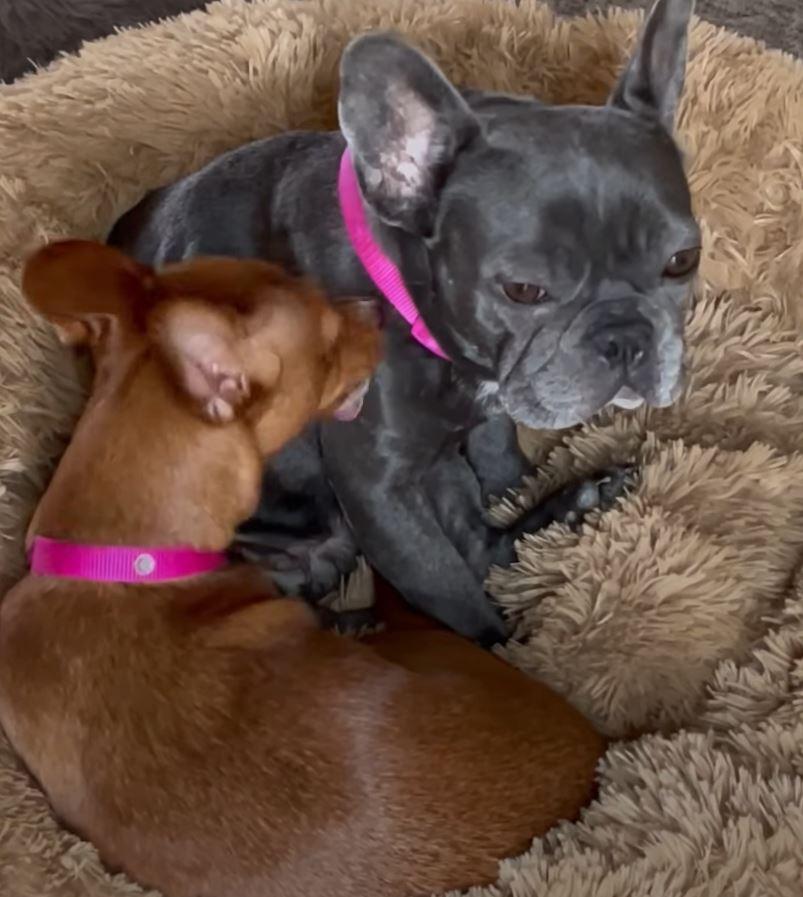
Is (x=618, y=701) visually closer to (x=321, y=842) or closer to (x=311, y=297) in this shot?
(x=321, y=842)

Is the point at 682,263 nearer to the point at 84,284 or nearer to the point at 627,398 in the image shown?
the point at 627,398

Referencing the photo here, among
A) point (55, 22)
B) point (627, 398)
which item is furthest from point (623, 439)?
point (55, 22)

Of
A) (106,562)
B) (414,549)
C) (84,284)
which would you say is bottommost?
(414,549)

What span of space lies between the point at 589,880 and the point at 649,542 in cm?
46

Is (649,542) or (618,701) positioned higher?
(649,542)

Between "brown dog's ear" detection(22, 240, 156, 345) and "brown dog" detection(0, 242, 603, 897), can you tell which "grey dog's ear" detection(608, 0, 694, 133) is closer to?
"brown dog" detection(0, 242, 603, 897)

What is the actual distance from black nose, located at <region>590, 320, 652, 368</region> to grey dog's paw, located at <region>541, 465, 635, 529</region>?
11.9 inches

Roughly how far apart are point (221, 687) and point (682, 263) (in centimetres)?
70

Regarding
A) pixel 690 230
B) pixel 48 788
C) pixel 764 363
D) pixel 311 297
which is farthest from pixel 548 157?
pixel 48 788

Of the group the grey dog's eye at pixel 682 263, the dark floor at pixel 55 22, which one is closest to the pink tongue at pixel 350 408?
the grey dog's eye at pixel 682 263

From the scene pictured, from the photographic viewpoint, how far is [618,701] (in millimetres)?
1723

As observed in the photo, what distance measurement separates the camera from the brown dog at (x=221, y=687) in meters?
1.43

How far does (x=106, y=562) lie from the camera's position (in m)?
1.53

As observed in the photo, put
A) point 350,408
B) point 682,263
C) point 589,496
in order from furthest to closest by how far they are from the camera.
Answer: point 589,496 < point 350,408 < point 682,263
